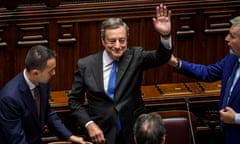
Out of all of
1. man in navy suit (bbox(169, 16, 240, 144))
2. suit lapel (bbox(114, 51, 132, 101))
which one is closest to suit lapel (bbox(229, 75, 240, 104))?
man in navy suit (bbox(169, 16, 240, 144))

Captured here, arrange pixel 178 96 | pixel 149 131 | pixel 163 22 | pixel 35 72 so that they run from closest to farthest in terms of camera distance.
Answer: pixel 149 131
pixel 35 72
pixel 163 22
pixel 178 96

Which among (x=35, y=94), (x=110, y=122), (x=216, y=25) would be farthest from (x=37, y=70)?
(x=216, y=25)

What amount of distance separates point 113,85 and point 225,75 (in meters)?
0.62

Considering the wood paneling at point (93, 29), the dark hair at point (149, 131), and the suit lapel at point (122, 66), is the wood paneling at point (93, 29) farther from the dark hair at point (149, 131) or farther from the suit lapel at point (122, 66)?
the dark hair at point (149, 131)

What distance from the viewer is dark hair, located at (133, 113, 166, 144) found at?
9.92 ft

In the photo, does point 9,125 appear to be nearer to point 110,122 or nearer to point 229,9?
point 110,122

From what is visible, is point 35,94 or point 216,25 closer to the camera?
point 35,94


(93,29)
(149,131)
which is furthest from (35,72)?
(93,29)

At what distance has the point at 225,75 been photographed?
407 cm

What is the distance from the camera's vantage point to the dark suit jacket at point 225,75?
3.97 m

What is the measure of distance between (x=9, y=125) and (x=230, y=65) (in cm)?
128

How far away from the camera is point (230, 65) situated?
13.4ft

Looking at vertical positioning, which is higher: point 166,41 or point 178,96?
point 166,41

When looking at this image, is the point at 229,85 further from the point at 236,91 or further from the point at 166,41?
the point at 166,41
